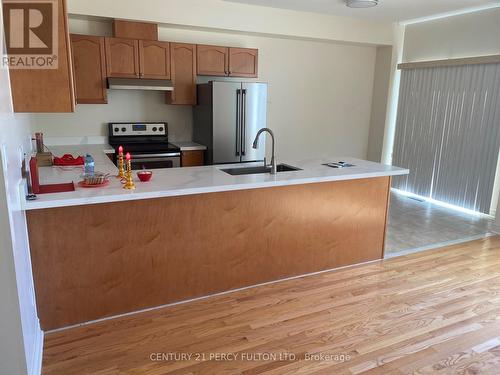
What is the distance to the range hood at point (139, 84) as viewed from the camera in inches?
165

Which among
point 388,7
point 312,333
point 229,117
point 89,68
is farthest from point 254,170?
point 388,7

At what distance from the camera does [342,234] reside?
3.25 m

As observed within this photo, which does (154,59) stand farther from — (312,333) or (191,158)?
(312,333)

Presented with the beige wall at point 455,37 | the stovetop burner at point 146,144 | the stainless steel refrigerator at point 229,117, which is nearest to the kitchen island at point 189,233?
the stovetop burner at point 146,144

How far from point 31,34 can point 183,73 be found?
252 centimetres

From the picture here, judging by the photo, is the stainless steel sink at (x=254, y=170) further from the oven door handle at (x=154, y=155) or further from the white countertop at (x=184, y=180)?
the oven door handle at (x=154, y=155)

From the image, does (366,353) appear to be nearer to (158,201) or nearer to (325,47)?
(158,201)

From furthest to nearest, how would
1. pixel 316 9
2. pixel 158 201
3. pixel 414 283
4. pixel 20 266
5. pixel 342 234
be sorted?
pixel 316 9
pixel 342 234
pixel 414 283
pixel 158 201
pixel 20 266

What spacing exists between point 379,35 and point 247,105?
2.58m

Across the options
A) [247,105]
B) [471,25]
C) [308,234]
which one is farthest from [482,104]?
[308,234]

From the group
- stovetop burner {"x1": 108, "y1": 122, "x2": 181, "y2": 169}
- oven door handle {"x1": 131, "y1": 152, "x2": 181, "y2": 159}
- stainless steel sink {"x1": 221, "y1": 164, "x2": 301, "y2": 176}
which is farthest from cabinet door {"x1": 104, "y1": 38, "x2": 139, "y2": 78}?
stainless steel sink {"x1": 221, "y1": 164, "x2": 301, "y2": 176}

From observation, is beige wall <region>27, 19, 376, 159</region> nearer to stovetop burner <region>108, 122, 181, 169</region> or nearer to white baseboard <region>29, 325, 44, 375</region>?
stovetop burner <region>108, 122, 181, 169</region>

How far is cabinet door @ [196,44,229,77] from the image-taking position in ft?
15.1

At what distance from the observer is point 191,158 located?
15.3 feet
